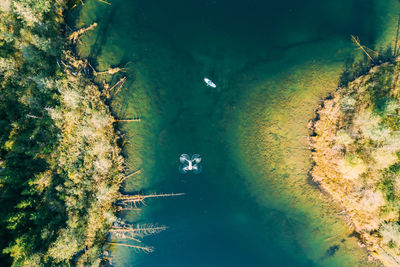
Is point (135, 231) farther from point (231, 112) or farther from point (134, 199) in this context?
point (231, 112)

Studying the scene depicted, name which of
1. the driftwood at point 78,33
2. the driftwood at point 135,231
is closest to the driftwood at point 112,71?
the driftwood at point 78,33

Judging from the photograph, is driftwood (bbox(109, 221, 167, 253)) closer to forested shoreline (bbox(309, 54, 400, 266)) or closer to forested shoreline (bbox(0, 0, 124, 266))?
forested shoreline (bbox(0, 0, 124, 266))

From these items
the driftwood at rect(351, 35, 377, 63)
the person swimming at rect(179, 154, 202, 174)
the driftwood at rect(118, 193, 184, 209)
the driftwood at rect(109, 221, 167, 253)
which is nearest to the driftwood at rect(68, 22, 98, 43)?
the person swimming at rect(179, 154, 202, 174)

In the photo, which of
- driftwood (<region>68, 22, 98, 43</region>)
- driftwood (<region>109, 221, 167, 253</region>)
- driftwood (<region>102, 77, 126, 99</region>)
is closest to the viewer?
driftwood (<region>68, 22, 98, 43</region>)

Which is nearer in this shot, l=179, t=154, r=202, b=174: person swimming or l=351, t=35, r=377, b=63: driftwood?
l=351, t=35, r=377, b=63: driftwood

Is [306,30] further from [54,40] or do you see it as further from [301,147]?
[54,40]

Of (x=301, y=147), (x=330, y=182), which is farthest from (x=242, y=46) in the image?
(x=330, y=182)
